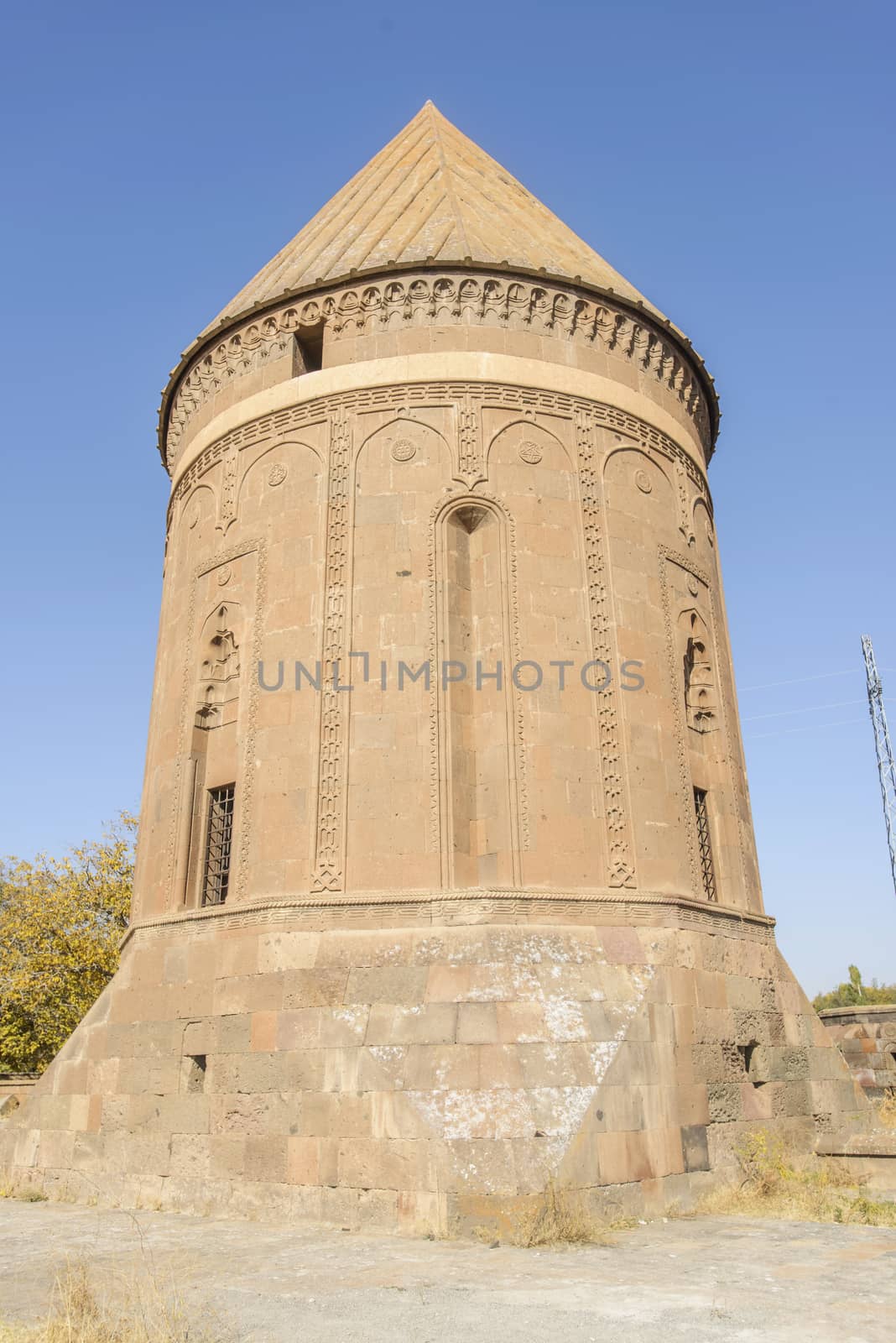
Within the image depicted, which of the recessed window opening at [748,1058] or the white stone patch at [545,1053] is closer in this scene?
the white stone patch at [545,1053]

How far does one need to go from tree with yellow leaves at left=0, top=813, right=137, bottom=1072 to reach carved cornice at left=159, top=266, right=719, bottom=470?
12.6 meters

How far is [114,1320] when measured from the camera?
4.91 m

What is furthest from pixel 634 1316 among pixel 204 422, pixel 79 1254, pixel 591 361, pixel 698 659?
pixel 204 422

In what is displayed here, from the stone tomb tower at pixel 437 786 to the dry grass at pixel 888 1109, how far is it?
5.27 ft

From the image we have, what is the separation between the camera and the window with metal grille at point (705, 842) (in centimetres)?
1110

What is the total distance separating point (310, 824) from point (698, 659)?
5058mm

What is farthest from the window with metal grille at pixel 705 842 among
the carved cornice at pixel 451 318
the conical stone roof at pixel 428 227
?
the conical stone roof at pixel 428 227

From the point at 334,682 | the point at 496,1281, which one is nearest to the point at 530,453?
the point at 334,682

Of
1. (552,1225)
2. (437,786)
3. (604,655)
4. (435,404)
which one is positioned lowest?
(552,1225)

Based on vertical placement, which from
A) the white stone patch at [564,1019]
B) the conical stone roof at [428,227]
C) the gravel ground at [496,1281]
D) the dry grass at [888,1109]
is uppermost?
the conical stone roof at [428,227]

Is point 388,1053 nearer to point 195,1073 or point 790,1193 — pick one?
point 195,1073

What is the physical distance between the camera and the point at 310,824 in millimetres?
9984

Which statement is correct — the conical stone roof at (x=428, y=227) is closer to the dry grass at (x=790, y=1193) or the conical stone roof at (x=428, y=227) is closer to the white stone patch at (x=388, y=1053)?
the white stone patch at (x=388, y=1053)

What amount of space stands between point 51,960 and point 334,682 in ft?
45.0
